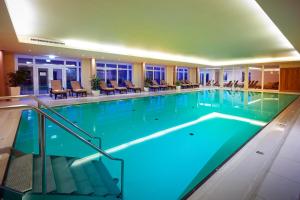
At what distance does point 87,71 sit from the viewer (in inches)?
537

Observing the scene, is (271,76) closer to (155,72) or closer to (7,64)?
(155,72)

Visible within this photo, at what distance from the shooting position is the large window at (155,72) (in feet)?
62.1

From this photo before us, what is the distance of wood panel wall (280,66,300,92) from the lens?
1678 centimetres

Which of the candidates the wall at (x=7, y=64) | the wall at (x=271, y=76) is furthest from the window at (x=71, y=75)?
the wall at (x=271, y=76)

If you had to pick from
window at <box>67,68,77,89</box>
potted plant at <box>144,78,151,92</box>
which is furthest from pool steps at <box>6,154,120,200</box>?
potted plant at <box>144,78,151,92</box>

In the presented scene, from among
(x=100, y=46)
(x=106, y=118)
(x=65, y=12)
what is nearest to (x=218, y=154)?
(x=106, y=118)

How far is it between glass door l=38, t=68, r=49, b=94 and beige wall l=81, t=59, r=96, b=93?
2248 millimetres

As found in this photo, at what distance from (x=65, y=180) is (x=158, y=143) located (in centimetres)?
246

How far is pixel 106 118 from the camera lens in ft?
22.8

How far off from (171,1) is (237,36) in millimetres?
4293

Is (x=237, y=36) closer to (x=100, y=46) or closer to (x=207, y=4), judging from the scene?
(x=207, y=4)

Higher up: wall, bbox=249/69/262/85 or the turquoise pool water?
wall, bbox=249/69/262/85

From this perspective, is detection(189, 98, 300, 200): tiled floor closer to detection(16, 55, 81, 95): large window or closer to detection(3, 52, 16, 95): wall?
detection(3, 52, 16, 95): wall

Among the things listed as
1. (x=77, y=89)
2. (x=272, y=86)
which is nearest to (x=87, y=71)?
(x=77, y=89)
